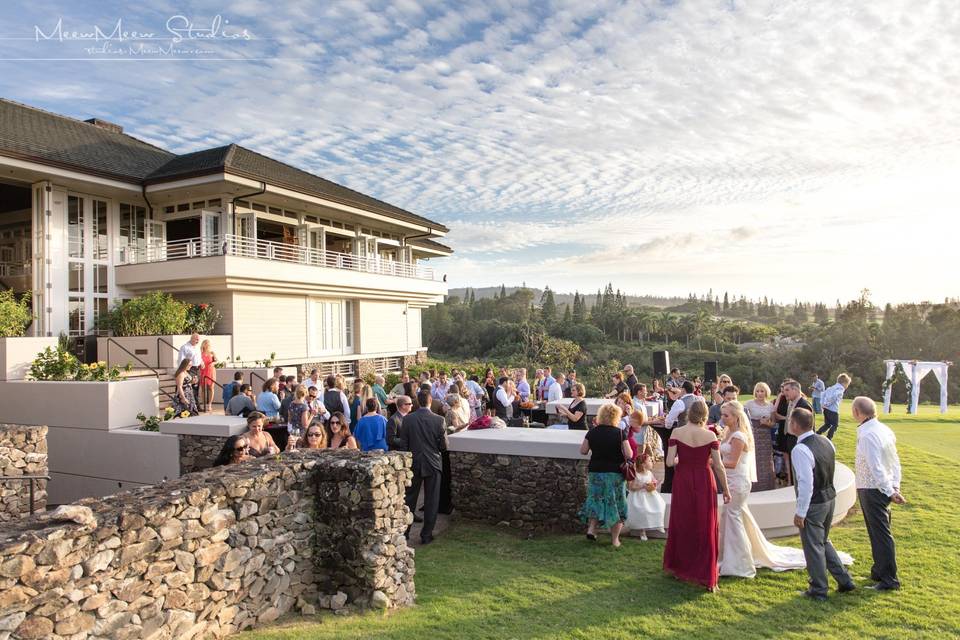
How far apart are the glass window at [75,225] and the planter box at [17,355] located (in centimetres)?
591

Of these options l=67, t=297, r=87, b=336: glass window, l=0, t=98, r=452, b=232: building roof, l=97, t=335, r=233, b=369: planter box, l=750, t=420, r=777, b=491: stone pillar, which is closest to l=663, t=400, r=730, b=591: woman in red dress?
l=750, t=420, r=777, b=491: stone pillar

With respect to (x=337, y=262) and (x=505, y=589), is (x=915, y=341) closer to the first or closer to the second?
(x=337, y=262)

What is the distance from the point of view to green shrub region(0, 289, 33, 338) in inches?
588

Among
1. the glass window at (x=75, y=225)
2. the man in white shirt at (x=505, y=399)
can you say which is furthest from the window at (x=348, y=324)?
the man in white shirt at (x=505, y=399)

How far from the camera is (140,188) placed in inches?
773

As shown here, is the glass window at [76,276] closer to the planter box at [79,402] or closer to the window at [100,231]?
the window at [100,231]

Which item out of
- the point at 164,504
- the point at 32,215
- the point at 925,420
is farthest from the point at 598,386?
the point at 164,504

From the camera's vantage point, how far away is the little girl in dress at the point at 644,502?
25.1 feet

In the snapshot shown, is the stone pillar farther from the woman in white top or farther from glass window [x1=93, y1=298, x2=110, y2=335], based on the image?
glass window [x1=93, y1=298, x2=110, y2=335]

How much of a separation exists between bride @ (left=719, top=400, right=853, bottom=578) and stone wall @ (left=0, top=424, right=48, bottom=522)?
1063cm

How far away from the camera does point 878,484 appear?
6.10m

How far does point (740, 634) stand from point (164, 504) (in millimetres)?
5101

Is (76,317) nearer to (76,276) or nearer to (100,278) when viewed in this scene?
(76,276)

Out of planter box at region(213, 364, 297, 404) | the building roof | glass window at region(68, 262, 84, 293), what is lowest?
planter box at region(213, 364, 297, 404)
